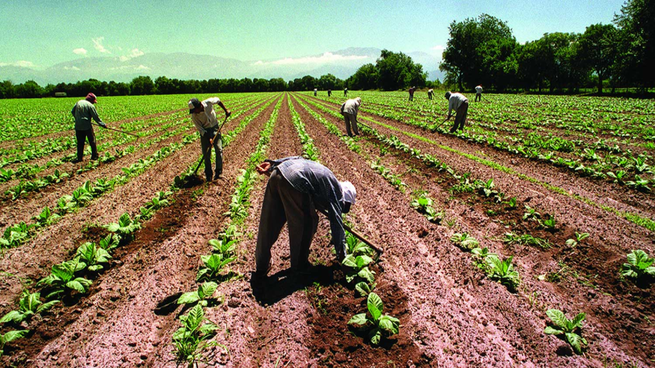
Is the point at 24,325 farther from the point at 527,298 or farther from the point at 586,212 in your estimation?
the point at 586,212

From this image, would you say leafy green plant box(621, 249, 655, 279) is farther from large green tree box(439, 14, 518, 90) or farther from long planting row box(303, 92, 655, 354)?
large green tree box(439, 14, 518, 90)

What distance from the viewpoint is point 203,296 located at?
13.0 ft

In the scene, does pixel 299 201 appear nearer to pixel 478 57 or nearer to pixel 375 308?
pixel 375 308

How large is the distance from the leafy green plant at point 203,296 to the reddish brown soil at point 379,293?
21cm

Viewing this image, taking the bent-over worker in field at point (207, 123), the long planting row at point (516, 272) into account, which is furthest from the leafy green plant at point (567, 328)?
the bent-over worker in field at point (207, 123)

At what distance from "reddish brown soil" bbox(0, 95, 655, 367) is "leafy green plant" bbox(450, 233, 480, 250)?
0.52ft

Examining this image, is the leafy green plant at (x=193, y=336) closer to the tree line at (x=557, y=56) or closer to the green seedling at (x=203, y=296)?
the green seedling at (x=203, y=296)

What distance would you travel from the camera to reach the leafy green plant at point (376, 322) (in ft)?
11.1

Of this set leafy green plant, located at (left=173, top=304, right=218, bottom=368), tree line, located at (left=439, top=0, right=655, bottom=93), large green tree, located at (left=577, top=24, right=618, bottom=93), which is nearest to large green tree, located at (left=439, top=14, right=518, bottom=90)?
tree line, located at (left=439, top=0, right=655, bottom=93)

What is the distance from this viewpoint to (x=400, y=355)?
10.8 ft

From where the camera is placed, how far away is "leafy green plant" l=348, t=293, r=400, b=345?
339 cm

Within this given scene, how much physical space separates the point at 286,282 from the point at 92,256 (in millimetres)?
3170

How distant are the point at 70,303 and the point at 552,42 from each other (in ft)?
269

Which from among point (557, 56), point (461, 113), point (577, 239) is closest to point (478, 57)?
point (557, 56)
